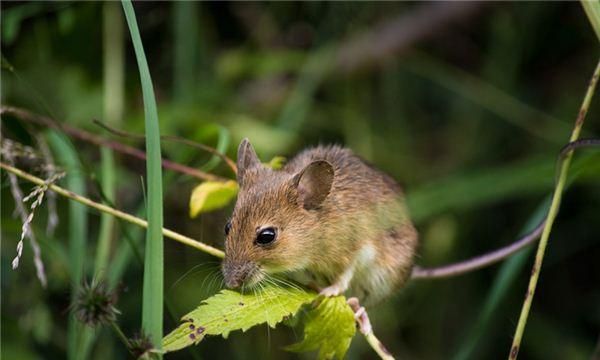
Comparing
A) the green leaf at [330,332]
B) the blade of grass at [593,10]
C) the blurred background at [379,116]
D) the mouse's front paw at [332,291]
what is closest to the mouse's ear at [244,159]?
the mouse's front paw at [332,291]

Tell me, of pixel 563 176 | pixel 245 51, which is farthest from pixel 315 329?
pixel 245 51

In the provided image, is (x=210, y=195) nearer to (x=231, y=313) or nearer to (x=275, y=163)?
(x=275, y=163)

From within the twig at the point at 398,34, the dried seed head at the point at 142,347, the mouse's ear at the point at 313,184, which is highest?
the twig at the point at 398,34

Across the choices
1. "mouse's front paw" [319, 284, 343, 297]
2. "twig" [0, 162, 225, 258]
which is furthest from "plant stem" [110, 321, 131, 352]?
"mouse's front paw" [319, 284, 343, 297]

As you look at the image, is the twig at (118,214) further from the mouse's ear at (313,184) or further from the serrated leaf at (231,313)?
the mouse's ear at (313,184)

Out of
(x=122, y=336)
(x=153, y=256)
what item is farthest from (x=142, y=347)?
(x=153, y=256)

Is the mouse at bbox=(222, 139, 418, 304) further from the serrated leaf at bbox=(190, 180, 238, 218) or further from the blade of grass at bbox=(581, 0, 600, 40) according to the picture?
the blade of grass at bbox=(581, 0, 600, 40)

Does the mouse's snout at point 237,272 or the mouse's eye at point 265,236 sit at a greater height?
the mouse's eye at point 265,236

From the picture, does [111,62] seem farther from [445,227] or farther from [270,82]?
[445,227]
